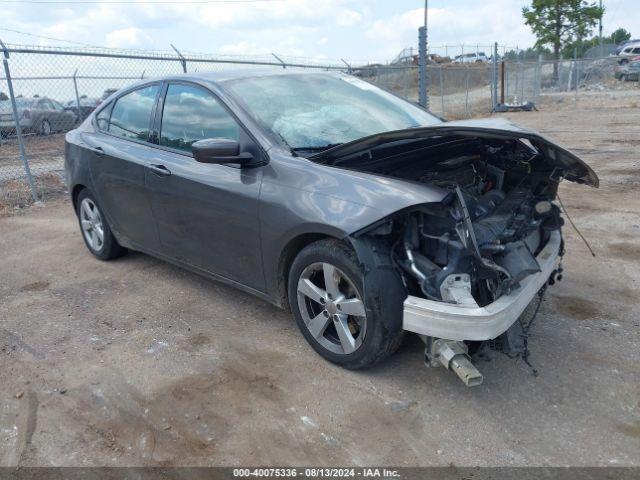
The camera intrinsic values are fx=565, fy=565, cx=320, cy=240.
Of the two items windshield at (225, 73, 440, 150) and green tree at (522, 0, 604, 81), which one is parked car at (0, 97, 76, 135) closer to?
windshield at (225, 73, 440, 150)

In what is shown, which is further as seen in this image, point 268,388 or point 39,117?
point 39,117

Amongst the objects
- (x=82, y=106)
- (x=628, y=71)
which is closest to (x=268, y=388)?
(x=82, y=106)

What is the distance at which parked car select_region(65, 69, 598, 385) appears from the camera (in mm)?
2922

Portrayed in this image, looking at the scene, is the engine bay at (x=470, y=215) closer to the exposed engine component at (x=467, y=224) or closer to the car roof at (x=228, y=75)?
the exposed engine component at (x=467, y=224)

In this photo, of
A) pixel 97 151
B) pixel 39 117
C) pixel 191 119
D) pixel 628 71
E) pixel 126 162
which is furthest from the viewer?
pixel 628 71

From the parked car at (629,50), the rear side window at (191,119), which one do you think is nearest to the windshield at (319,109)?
the rear side window at (191,119)

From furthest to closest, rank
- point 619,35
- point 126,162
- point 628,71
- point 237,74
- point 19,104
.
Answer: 1. point 619,35
2. point 628,71
3. point 19,104
4. point 126,162
5. point 237,74

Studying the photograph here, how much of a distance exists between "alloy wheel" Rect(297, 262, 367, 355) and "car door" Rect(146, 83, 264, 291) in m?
0.43

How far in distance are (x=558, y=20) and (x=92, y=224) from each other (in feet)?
124

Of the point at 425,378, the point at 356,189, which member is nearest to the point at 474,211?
the point at 356,189

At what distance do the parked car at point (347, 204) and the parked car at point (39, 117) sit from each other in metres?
9.37

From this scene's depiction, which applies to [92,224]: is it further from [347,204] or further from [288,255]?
[347,204]

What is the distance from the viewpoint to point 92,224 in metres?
5.33

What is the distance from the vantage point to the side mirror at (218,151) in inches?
133
